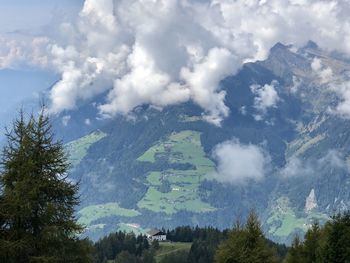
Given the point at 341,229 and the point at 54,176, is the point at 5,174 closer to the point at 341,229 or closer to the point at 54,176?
the point at 54,176

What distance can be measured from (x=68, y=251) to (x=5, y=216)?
10.8 ft

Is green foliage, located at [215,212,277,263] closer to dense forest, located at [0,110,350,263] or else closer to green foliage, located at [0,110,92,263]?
dense forest, located at [0,110,350,263]

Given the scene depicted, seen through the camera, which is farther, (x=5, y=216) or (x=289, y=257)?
(x=289, y=257)

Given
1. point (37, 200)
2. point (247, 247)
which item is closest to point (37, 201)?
point (37, 200)

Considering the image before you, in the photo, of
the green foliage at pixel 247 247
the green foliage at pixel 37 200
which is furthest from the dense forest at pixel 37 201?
the green foliage at pixel 247 247

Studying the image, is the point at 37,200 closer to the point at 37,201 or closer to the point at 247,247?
the point at 37,201

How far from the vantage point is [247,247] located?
148 ft

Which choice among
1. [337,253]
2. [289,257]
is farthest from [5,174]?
[289,257]

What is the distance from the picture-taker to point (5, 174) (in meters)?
25.2

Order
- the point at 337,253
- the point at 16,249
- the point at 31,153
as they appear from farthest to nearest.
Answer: the point at 337,253, the point at 31,153, the point at 16,249

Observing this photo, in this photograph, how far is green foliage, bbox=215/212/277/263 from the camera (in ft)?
146

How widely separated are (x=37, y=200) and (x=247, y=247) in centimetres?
2422

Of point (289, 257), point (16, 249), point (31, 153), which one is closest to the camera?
point (16, 249)

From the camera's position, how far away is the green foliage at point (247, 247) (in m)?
44.4
